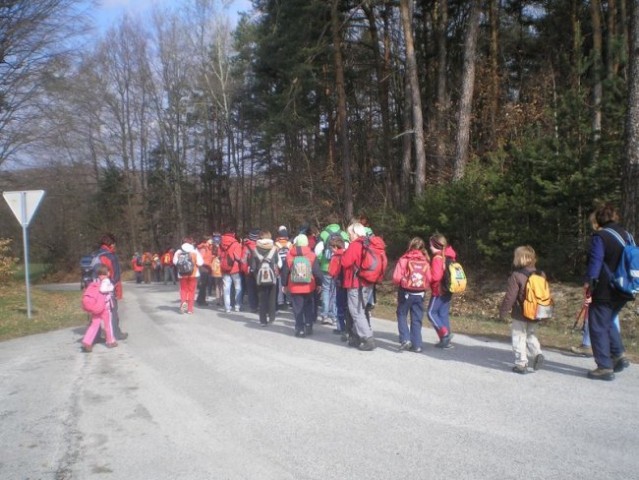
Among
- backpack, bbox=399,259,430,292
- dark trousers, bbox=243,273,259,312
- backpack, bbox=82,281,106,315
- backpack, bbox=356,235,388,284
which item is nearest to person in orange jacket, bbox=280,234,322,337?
backpack, bbox=356,235,388,284

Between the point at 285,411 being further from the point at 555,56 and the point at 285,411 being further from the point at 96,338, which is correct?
the point at 555,56

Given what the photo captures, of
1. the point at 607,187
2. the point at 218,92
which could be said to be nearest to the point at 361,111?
the point at 218,92

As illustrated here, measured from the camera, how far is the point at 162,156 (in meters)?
48.5

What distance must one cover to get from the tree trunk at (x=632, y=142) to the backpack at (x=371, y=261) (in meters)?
5.55

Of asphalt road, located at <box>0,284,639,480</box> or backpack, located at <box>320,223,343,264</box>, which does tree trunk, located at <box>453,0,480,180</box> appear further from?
asphalt road, located at <box>0,284,639,480</box>

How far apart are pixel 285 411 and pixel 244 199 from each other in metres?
37.4

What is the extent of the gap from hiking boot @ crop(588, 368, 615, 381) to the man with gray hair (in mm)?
2991

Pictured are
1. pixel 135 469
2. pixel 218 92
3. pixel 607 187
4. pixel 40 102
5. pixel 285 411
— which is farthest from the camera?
pixel 218 92

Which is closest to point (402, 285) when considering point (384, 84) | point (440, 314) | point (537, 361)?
point (440, 314)

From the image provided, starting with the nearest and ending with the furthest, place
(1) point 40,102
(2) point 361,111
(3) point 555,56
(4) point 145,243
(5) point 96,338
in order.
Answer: (5) point 96,338
(1) point 40,102
(3) point 555,56
(2) point 361,111
(4) point 145,243

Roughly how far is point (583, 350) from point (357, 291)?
3245mm

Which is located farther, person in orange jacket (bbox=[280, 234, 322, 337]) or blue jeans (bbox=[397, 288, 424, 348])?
person in orange jacket (bbox=[280, 234, 322, 337])

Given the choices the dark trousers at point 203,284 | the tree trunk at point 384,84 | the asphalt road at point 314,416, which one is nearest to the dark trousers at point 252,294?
the dark trousers at point 203,284

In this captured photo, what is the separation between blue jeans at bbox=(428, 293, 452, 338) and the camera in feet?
26.7
